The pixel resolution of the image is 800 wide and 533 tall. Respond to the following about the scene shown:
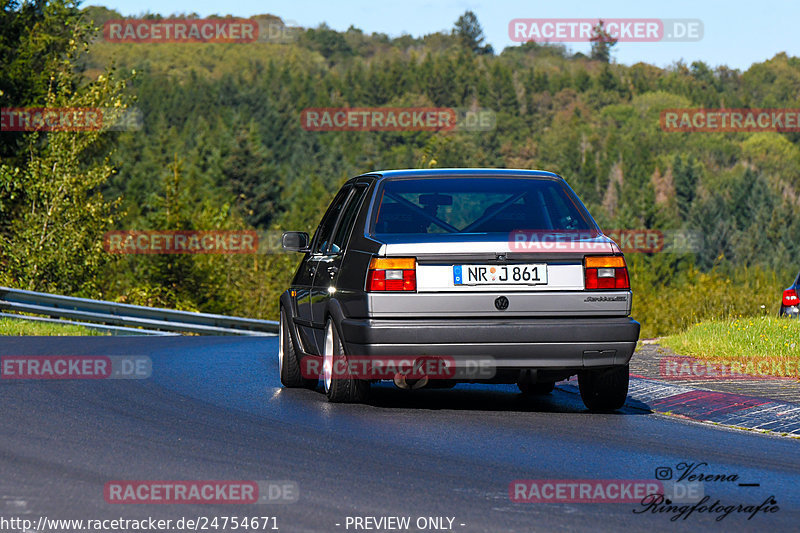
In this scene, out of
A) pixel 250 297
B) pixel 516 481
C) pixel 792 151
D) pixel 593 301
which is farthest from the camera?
pixel 792 151

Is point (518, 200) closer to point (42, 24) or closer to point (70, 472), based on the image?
point (70, 472)

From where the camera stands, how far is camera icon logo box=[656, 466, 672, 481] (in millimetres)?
6312

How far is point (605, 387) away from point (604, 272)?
1.00m

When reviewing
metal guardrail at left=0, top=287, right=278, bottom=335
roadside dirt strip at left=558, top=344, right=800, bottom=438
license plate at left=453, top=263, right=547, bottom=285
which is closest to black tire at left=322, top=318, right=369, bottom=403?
license plate at left=453, top=263, right=547, bottom=285

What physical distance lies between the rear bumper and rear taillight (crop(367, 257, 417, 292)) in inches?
9.2

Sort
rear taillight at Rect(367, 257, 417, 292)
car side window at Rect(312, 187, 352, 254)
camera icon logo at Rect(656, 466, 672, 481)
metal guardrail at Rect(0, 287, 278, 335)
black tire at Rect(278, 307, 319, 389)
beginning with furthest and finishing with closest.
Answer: metal guardrail at Rect(0, 287, 278, 335)
black tire at Rect(278, 307, 319, 389)
car side window at Rect(312, 187, 352, 254)
rear taillight at Rect(367, 257, 417, 292)
camera icon logo at Rect(656, 466, 672, 481)

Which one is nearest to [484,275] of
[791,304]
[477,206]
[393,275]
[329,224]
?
[393,275]

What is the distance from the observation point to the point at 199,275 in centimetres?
6125

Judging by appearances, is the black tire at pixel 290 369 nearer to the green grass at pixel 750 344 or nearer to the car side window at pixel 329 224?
the car side window at pixel 329 224

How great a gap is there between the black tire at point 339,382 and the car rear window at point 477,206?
2.81ft

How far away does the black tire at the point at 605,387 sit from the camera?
8.92 m

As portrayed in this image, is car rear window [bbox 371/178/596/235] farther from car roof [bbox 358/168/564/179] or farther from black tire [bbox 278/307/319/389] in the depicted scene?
black tire [bbox 278/307/319/389]

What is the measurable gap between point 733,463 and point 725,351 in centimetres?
665

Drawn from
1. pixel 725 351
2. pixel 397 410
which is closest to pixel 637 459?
pixel 397 410
